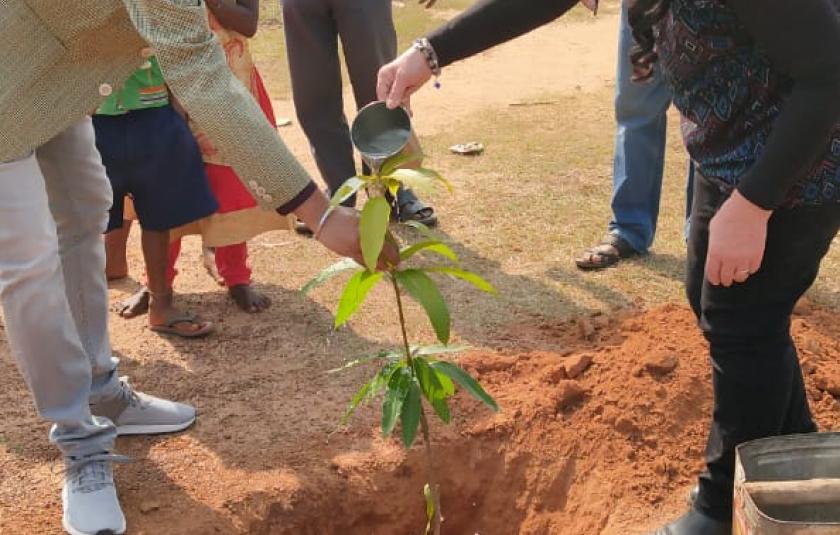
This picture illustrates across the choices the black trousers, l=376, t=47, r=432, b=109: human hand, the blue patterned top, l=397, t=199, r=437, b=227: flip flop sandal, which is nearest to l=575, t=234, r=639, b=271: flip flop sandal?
l=397, t=199, r=437, b=227: flip flop sandal

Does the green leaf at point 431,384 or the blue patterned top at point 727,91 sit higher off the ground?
the blue patterned top at point 727,91

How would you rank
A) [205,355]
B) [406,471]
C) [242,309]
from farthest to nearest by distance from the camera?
[242,309], [205,355], [406,471]

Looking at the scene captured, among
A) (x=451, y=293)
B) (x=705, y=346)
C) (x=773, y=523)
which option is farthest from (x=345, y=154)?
(x=773, y=523)

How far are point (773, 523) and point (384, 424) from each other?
91 cm

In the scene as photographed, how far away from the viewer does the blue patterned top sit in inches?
90.7

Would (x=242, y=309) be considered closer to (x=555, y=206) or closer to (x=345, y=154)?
(x=345, y=154)

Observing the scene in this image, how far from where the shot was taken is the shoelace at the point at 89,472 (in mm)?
3102

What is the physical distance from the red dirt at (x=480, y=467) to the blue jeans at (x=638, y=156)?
115cm

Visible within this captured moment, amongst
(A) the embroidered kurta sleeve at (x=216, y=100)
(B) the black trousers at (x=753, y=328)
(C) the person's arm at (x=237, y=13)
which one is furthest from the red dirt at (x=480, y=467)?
(C) the person's arm at (x=237, y=13)

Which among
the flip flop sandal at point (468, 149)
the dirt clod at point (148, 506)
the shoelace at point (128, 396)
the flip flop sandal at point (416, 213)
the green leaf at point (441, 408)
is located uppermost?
the green leaf at point (441, 408)

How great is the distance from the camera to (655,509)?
319 cm

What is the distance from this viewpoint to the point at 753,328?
2582 mm

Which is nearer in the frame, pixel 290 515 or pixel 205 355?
pixel 290 515

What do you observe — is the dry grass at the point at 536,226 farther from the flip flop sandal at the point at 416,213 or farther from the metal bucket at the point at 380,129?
the metal bucket at the point at 380,129
